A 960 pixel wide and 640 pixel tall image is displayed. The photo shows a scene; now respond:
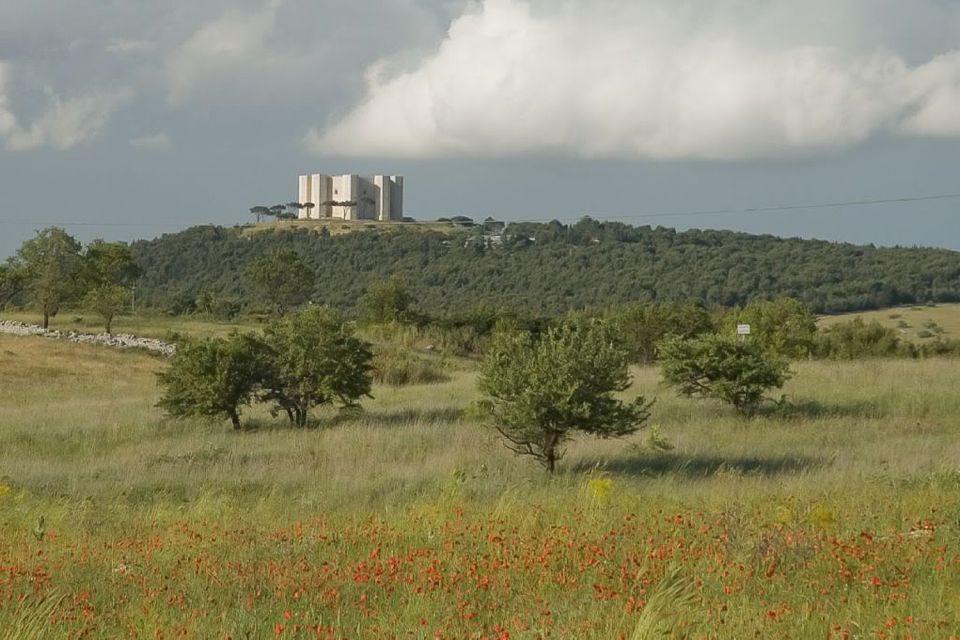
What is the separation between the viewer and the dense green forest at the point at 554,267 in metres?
87.8

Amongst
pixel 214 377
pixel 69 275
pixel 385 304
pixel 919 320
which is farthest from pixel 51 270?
pixel 919 320

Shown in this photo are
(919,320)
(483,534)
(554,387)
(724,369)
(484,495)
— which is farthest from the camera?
(919,320)

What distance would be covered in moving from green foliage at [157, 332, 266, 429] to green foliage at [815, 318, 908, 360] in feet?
104

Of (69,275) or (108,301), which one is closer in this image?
(108,301)

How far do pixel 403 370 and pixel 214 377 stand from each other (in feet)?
50.3

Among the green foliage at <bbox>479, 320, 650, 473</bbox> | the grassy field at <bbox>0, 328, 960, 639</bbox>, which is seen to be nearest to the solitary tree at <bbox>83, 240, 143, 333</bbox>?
the grassy field at <bbox>0, 328, 960, 639</bbox>

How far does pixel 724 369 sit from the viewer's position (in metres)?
22.7

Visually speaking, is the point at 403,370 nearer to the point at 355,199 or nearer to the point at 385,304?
the point at 385,304

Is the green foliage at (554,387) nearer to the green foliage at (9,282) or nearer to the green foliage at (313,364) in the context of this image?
the green foliage at (313,364)

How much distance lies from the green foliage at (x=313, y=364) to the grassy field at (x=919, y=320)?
45.2 metres

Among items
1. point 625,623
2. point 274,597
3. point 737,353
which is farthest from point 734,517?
point 737,353

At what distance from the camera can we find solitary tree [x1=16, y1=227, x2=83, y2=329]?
56938 millimetres

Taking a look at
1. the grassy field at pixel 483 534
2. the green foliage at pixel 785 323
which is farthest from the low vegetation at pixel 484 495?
the green foliage at pixel 785 323

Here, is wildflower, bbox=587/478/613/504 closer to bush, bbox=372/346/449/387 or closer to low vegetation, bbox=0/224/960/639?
low vegetation, bbox=0/224/960/639
